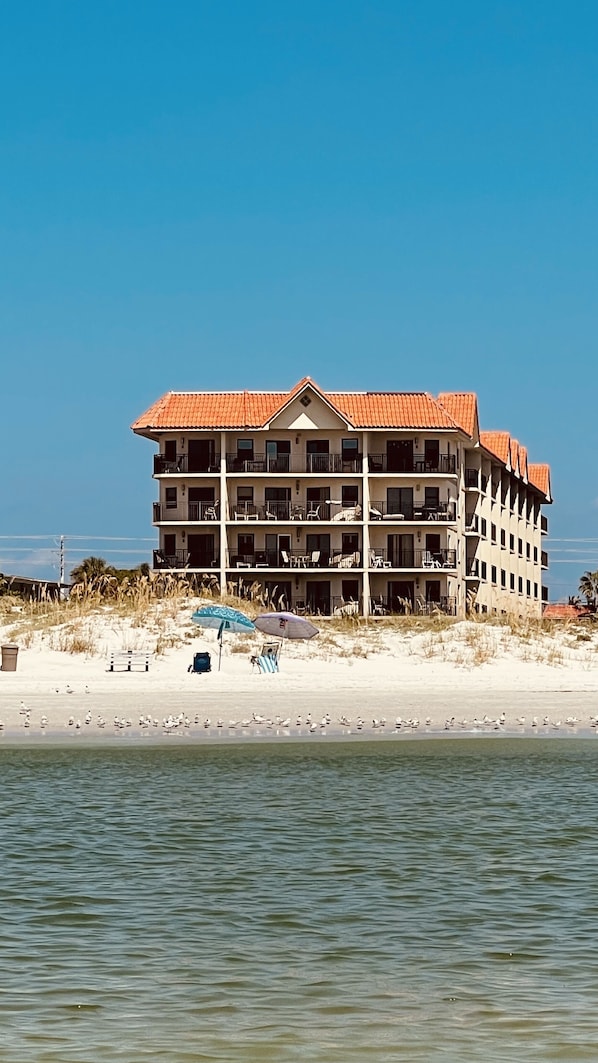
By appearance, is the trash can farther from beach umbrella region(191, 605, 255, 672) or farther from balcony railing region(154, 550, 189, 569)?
balcony railing region(154, 550, 189, 569)

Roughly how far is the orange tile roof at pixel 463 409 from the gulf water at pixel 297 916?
2180 inches

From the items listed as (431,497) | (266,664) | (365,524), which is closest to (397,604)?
(365,524)

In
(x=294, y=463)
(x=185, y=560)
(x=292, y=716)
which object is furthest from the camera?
(x=294, y=463)

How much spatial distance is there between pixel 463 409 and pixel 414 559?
10280mm

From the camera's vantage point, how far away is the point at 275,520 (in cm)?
7288

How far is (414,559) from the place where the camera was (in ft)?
239

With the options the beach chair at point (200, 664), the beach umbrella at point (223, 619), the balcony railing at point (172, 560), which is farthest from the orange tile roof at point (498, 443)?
the beach chair at point (200, 664)

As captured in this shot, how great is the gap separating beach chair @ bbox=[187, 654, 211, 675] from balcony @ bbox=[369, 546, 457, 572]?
121ft

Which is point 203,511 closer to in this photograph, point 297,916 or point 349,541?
point 349,541

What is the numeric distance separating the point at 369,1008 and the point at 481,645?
3063 cm

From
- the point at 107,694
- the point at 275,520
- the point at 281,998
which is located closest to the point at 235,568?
the point at 275,520

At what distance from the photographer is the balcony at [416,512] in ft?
239

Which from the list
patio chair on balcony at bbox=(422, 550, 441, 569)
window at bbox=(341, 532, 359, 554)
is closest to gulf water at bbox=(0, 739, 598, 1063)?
patio chair on balcony at bbox=(422, 550, 441, 569)

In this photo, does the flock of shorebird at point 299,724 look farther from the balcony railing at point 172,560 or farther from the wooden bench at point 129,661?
the balcony railing at point 172,560
